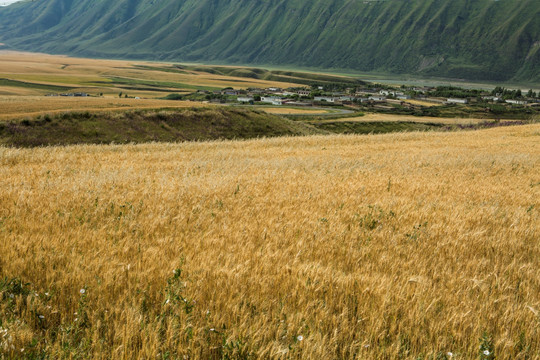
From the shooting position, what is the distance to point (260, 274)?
4.91m

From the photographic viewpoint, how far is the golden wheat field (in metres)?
3.63

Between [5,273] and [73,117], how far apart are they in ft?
172

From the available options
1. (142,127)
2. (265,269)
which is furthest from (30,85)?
(265,269)

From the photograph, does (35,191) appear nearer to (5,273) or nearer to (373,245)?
(5,273)

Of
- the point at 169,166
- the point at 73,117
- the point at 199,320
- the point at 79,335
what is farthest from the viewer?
the point at 73,117

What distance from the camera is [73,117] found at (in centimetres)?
5097

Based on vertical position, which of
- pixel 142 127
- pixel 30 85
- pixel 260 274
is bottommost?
pixel 142 127

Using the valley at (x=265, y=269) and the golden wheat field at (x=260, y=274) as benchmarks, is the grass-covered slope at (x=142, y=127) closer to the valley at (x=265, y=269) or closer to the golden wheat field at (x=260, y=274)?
the valley at (x=265, y=269)

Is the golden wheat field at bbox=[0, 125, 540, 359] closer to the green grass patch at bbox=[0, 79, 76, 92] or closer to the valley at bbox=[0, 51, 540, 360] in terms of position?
the valley at bbox=[0, 51, 540, 360]

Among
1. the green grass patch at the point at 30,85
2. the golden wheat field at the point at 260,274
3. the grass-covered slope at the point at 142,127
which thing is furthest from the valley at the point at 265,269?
the green grass patch at the point at 30,85

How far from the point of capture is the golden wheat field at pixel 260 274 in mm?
3631

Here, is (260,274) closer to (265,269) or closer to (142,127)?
(265,269)

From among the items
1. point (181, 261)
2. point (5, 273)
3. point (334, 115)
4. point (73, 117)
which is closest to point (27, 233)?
point (5, 273)

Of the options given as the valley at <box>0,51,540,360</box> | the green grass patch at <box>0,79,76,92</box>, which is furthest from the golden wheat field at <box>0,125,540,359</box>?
the green grass patch at <box>0,79,76,92</box>
